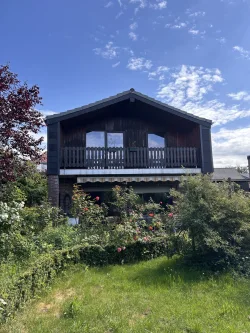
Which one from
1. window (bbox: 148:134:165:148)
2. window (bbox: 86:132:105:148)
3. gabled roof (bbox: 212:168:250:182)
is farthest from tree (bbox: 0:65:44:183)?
gabled roof (bbox: 212:168:250:182)

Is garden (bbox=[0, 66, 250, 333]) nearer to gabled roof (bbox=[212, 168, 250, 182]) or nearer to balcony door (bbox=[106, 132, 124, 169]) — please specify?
balcony door (bbox=[106, 132, 124, 169])

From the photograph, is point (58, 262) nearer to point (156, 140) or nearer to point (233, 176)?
point (156, 140)

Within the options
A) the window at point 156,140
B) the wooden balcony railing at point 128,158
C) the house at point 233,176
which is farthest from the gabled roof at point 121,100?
the house at point 233,176

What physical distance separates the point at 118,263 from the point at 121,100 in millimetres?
7481

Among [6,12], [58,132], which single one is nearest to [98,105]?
[58,132]

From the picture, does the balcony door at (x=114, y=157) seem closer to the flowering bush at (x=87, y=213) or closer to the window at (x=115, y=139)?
the window at (x=115, y=139)


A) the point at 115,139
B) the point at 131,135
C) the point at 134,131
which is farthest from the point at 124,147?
the point at 134,131

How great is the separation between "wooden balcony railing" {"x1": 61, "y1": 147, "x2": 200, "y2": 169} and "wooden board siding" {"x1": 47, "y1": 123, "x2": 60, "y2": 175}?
0.39 metres

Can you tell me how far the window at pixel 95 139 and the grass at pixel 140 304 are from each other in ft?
27.4

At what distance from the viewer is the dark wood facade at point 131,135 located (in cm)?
1097

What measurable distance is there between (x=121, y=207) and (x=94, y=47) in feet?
29.5

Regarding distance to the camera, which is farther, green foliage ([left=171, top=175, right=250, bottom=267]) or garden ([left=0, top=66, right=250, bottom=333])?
green foliage ([left=171, top=175, right=250, bottom=267])

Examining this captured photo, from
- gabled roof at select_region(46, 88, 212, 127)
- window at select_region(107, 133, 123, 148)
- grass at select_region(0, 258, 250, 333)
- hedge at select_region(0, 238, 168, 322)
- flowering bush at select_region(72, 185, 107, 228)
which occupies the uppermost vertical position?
gabled roof at select_region(46, 88, 212, 127)

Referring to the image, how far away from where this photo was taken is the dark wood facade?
10969 millimetres
